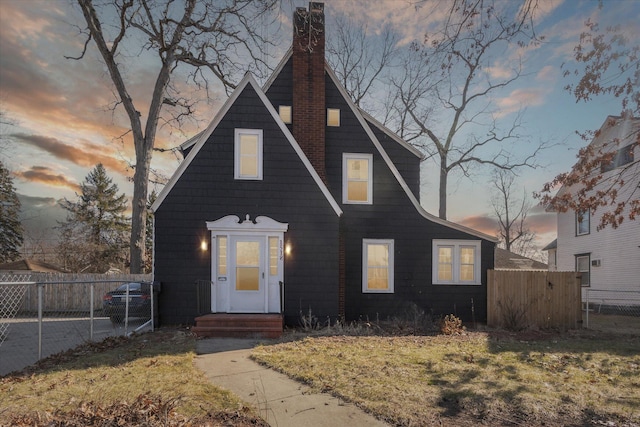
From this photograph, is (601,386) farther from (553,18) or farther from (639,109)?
(639,109)

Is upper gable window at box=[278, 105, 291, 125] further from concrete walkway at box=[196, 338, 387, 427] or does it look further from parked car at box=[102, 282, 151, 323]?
concrete walkway at box=[196, 338, 387, 427]

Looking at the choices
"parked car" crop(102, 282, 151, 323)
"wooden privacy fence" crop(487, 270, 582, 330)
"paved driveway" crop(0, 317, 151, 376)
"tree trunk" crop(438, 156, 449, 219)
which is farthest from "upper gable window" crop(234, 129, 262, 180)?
"tree trunk" crop(438, 156, 449, 219)

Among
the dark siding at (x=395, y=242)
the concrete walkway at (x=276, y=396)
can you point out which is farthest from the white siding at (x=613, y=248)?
the concrete walkway at (x=276, y=396)

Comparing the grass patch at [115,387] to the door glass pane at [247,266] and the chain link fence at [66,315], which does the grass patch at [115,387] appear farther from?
the door glass pane at [247,266]

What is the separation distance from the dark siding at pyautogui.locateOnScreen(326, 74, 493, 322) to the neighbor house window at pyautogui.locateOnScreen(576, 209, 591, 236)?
10913 millimetres

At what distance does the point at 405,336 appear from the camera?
1006 centimetres

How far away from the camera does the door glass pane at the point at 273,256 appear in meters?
11.1

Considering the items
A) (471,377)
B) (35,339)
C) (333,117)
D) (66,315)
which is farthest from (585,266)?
(66,315)

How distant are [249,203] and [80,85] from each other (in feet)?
36.9

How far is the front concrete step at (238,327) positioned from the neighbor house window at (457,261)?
5984 millimetres

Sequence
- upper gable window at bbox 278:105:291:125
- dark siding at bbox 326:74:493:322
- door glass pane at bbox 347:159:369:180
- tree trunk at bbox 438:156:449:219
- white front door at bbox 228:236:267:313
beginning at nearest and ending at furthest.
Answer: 1. white front door at bbox 228:236:267:313
2. dark siding at bbox 326:74:493:322
3. door glass pane at bbox 347:159:369:180
4. upper gable window at bbox 278:105:291:125
5. tree trunk at bbox 438:156:449:219

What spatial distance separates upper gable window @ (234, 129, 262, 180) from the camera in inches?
445

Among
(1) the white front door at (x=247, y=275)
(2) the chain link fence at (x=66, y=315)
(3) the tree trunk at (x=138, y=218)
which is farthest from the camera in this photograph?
(3) the tree trunk at (x=138, y=218)

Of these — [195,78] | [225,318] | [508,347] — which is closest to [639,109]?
[508,347]
